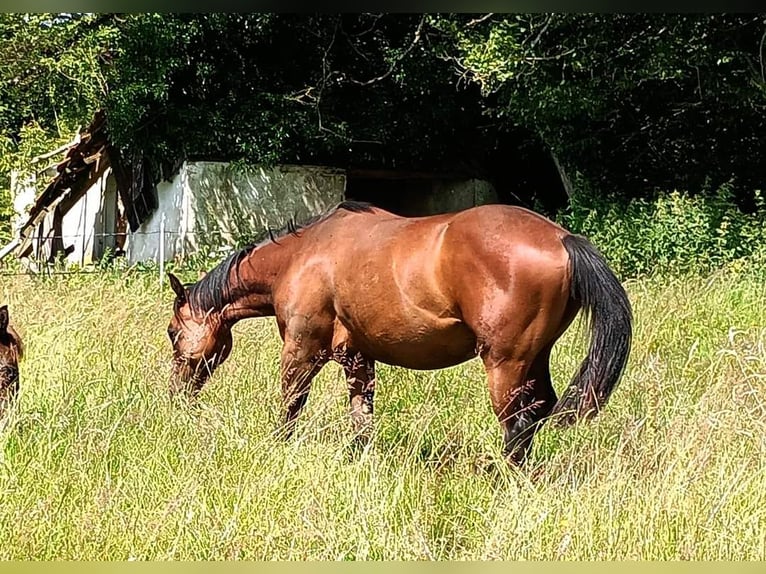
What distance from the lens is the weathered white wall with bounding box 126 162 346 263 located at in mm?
14562

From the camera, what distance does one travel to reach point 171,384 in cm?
422

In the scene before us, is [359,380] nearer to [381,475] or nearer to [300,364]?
[300,364]

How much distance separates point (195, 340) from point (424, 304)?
1513 millimetres

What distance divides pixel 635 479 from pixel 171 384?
243 centimetres

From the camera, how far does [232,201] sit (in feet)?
49.1

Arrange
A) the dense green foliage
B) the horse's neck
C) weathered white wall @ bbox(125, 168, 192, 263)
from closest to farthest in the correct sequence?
the horse's neck → the dense green foliage → weathered white wall @ bbox(125, 168, 192, 263)

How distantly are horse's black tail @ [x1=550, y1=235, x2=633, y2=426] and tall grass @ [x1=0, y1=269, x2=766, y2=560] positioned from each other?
174 mm

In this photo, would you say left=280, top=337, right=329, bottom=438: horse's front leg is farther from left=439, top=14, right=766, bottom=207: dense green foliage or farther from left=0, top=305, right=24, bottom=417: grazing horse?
left=439, top=14, right=766, bottom=207: dense green foliage

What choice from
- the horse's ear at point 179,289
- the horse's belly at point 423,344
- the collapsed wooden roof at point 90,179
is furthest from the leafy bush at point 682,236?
the collapsed wooden roof at point 90,179

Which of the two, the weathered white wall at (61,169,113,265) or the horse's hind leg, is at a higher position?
the horse's hind leg

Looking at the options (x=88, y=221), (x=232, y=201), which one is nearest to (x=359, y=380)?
(x=232, y=201)

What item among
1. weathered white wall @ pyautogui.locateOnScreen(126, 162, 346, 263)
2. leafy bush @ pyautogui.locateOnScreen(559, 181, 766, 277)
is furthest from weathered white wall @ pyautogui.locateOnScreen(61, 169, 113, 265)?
leafy bush @ pyautogui.locateOnScreen(559, 181, 766, 277)

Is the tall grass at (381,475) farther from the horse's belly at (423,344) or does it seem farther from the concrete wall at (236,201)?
the concrete wall at (236,201)

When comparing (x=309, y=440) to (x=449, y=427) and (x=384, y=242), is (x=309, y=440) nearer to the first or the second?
(x=449, y=427)
